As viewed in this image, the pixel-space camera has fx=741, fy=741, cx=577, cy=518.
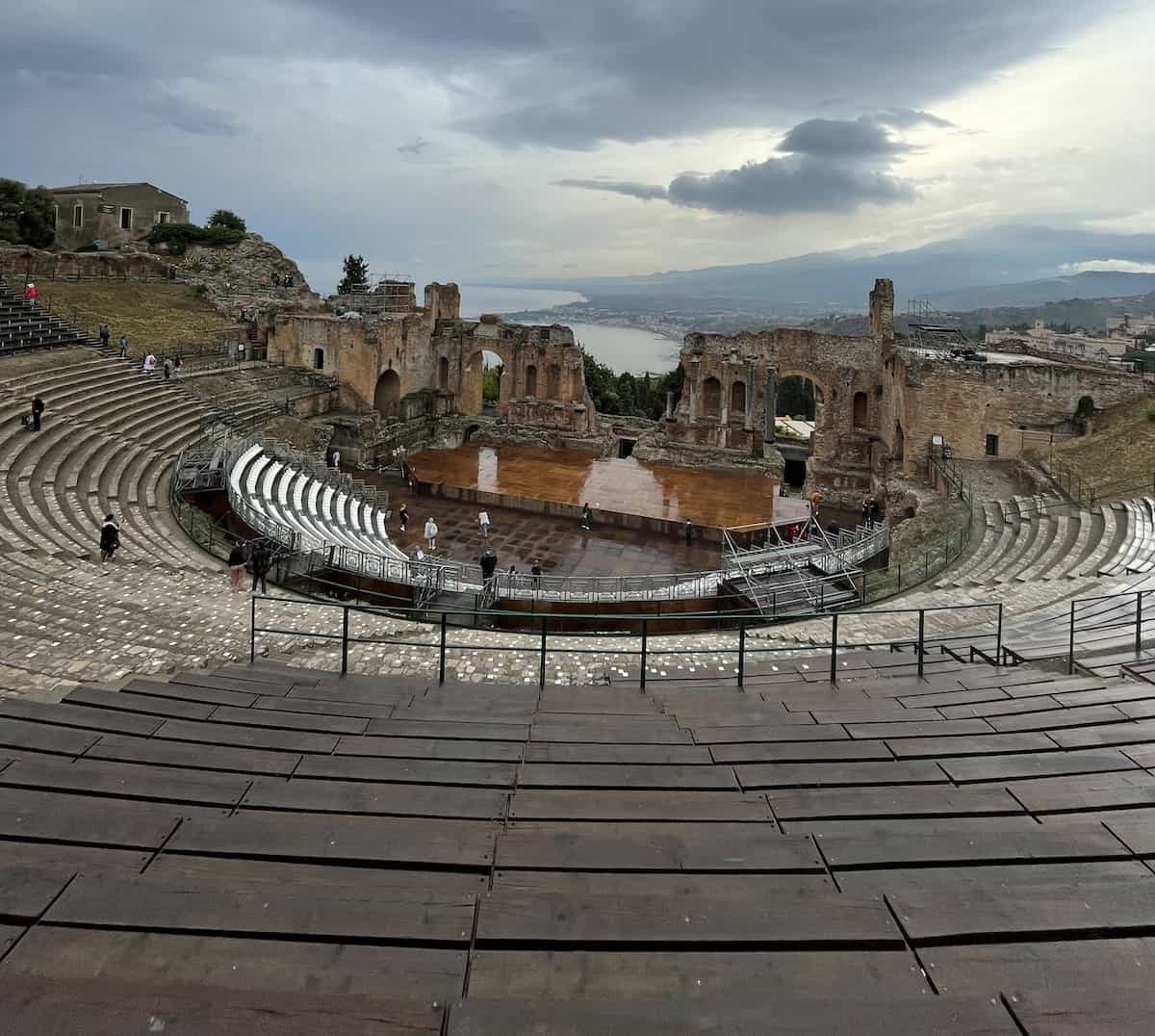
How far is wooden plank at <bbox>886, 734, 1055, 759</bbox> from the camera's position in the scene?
4492mm

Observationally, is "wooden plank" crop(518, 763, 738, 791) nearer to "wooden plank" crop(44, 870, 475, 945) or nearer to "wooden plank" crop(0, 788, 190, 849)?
"wooden plank" crop(44, 870, 475, 945)

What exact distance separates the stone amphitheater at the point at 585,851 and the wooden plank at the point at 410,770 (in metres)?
0.03

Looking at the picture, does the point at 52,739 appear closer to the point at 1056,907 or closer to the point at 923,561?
the point at 1056,907

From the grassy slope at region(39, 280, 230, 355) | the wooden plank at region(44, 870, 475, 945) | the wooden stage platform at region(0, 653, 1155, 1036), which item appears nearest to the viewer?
the wooden stage platform at region(0, 653, 1155, 1036)

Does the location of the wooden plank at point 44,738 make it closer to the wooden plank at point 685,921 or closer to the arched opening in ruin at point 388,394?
the wooden plank at point 685,921

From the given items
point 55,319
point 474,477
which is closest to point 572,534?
point 474,477

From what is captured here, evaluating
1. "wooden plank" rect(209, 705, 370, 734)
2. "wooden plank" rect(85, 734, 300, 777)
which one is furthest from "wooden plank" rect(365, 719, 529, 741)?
"wooden plank" rect(85, 734, 300, 777)

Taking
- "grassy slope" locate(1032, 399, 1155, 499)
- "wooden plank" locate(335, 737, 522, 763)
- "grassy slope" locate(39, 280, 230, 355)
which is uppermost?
"grassy slope" locate(39, 280, 230, 355)

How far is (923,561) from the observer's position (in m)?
15.6

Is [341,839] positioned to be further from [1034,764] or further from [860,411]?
[860,411]

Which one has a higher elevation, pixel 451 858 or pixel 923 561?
pixel 451 858

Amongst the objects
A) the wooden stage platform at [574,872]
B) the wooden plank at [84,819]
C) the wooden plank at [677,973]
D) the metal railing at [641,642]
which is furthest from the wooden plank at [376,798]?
the metal railing at [641,642]

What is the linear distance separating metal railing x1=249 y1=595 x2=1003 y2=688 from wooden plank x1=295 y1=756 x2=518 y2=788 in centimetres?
204

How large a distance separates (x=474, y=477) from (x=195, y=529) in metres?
12.8
